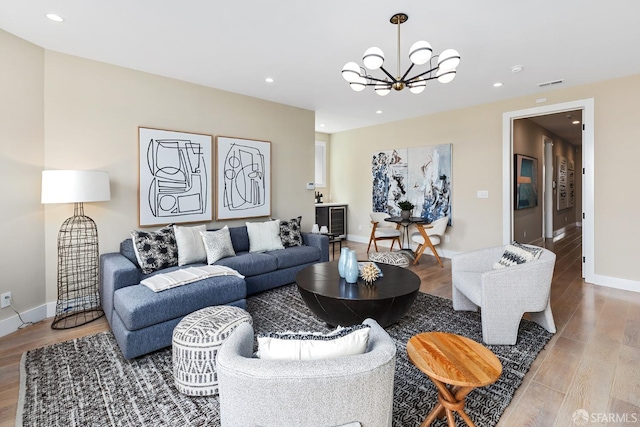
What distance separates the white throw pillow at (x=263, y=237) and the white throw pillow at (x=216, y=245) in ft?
1.37

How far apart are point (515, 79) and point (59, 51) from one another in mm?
5213

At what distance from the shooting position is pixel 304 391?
102 cm

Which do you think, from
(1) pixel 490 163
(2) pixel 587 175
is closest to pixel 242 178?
(1) pixel 490 163

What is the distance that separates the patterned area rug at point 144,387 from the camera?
1.71m

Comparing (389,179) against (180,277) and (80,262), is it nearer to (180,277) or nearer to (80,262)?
(180,277)

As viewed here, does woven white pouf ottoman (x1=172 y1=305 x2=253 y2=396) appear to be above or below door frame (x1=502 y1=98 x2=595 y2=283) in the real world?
below

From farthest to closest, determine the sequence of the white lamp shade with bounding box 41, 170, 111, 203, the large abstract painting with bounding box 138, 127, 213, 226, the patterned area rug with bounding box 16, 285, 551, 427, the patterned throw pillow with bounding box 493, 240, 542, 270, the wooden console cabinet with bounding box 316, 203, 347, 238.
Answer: the wooden console cabinet with bounding box 316, 203, 347, 238 < the large abstract painting with bounding box 138, 127, 213, 226 < the white lamp shade with bounding box 41, 170, 111, 203 < the patterned throw pillow with bounding box 493, 240, 542, 270 < the patterned area rug with bounding box 16, 285, 551, 427

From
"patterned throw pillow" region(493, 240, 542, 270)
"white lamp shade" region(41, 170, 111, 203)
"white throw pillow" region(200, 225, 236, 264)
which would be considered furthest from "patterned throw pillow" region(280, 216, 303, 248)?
"patterned throw pillow" region(493, 240, 542, 270)

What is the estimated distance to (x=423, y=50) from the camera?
2230 millimetres

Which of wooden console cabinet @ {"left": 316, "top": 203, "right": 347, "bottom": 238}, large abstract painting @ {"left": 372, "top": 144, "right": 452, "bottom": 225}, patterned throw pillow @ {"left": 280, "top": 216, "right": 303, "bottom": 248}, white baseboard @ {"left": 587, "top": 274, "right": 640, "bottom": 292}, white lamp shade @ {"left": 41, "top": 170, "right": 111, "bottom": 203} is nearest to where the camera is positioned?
white lamp shade @ {"left": 41, "top": 170, "right": 111, "bottom": 203}

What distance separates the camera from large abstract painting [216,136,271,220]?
14.2 feet

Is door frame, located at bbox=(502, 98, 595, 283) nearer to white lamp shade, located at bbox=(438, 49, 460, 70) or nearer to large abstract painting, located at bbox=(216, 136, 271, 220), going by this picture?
white lamp shade, located at bbox=(438, 49, 460, 70)

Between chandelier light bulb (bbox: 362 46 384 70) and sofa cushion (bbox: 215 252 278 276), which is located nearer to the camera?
chandelier light bulb (bbox: 362 46 384 70)

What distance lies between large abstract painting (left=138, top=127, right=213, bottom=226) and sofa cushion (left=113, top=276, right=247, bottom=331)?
140cm
